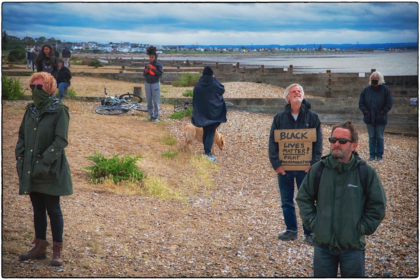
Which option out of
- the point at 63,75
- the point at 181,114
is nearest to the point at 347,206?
the point at 181,114

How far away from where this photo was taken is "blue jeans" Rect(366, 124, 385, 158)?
1030 cm

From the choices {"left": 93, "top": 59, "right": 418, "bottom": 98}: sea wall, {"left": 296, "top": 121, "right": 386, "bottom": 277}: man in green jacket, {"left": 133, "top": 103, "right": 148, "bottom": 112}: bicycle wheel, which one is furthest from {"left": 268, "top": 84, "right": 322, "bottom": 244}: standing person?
{"left": 93, "top": 59, "right": 418, "bottom": 98}: sea wall

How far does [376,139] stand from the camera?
10.5 meters

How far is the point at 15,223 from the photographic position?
573 centimetres

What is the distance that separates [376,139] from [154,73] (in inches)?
230

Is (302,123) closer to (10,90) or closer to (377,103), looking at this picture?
(377,103)

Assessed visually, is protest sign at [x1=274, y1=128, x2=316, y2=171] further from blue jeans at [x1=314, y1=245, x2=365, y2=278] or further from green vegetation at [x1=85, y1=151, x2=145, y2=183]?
green vegetation at [x1=85, y1=151, x2=145, y2=183]

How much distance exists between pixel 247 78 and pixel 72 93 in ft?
41.5

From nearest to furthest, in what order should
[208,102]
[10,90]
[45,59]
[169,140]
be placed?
[208,102] → [169,140] → [45,59] → [10,90]

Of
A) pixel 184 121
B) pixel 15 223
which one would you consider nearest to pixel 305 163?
pixel 15 223

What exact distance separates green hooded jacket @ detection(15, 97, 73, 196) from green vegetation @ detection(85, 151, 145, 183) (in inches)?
131

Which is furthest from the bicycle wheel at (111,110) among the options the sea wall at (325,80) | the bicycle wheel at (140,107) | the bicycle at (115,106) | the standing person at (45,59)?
the sea wall at (325,80)

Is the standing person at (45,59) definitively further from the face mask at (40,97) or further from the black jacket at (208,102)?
the face mask at (40,97)

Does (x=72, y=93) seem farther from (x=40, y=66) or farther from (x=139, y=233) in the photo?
(x=139, y=233)
